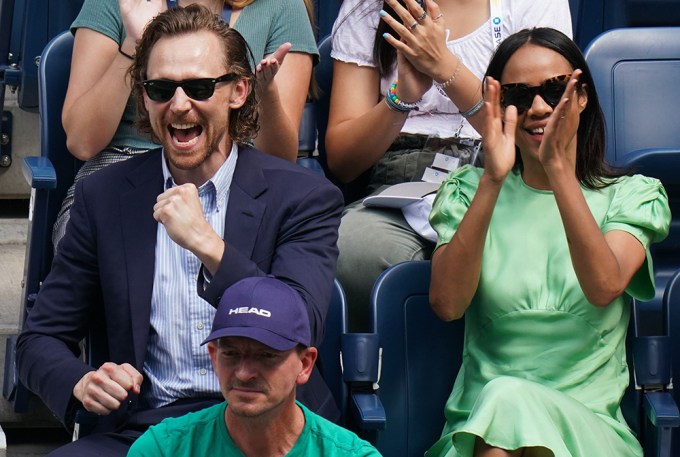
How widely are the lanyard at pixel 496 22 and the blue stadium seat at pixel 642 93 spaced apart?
0.97 ft

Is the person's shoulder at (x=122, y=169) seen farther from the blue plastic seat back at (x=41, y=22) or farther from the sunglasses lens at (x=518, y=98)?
the blue plastic seat back at (x=41, y=22)

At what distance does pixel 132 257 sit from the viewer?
2.82 metres

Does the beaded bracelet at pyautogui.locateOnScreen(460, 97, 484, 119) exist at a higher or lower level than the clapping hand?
lower

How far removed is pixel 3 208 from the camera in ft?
16.3

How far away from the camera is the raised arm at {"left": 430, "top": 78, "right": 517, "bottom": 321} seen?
9.55 ft

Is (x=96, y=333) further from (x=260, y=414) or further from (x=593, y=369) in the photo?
(x=593, y=369)

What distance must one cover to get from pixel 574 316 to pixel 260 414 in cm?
99

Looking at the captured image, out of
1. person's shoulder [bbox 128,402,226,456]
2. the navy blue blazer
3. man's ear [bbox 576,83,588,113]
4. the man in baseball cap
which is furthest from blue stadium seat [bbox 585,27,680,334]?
person's shoulder [bbox 128,402,226,456]

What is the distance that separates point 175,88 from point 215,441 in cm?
85

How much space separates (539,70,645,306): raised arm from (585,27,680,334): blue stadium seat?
0.91m

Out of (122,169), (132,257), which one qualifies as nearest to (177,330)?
(132,257)

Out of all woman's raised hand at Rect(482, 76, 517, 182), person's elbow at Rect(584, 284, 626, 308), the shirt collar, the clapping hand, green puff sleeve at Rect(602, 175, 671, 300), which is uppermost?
the clapping hand

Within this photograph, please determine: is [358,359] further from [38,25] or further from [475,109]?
[38,25]

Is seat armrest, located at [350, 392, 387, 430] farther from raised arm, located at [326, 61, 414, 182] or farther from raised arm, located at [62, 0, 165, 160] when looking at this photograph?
raised arm, located at [62, 0, 165, 160]
